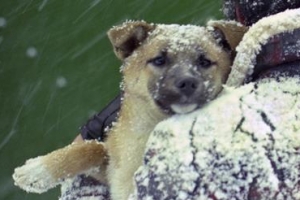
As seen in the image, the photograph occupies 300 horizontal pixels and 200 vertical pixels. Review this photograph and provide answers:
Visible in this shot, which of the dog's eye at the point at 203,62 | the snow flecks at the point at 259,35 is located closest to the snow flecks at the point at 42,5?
the dog's eye at the point at 203,62

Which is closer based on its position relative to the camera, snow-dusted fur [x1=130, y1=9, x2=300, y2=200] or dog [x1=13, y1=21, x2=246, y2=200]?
snow-dusted fur [x1=130, y1=9, x2=300, y2=200]

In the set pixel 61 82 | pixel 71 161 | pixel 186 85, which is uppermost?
pixel 186 85

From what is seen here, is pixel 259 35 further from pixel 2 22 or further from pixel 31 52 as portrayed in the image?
pixel 2 22

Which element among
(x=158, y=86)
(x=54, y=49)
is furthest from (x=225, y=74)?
(x=54, y=49)

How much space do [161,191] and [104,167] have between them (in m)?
0.53

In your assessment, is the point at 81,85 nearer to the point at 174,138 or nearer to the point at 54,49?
the point at 54,49

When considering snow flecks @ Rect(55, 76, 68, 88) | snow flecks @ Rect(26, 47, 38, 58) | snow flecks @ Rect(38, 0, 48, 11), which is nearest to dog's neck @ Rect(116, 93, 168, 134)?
snow flecks @ Rect(55, 76, 68, 88)

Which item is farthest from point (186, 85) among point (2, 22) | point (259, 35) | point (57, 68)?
point (2, 22)

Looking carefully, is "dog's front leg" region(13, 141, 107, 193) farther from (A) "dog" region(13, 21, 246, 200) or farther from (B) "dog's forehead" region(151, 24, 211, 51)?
(B) "dog's forehead" region(151, 24, 211, 51)

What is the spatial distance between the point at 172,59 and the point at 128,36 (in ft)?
0.43

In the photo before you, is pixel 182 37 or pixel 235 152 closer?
pixel 235 152

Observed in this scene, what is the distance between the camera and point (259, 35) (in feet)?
4.18

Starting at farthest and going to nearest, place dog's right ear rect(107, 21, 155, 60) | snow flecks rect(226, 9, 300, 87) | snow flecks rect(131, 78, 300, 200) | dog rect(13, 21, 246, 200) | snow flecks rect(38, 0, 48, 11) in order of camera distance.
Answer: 1. snow flecks rect(38, 0, 48, 11)
2. dog's right ear rect(107, 21, 155, 60)
3. dog rect(13, 21, 246, 200)
4. snow flecks rect(226, 9, 300, 87)
5. snow flecks rect(131, 78, 300, 200)

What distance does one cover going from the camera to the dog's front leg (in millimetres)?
1608
